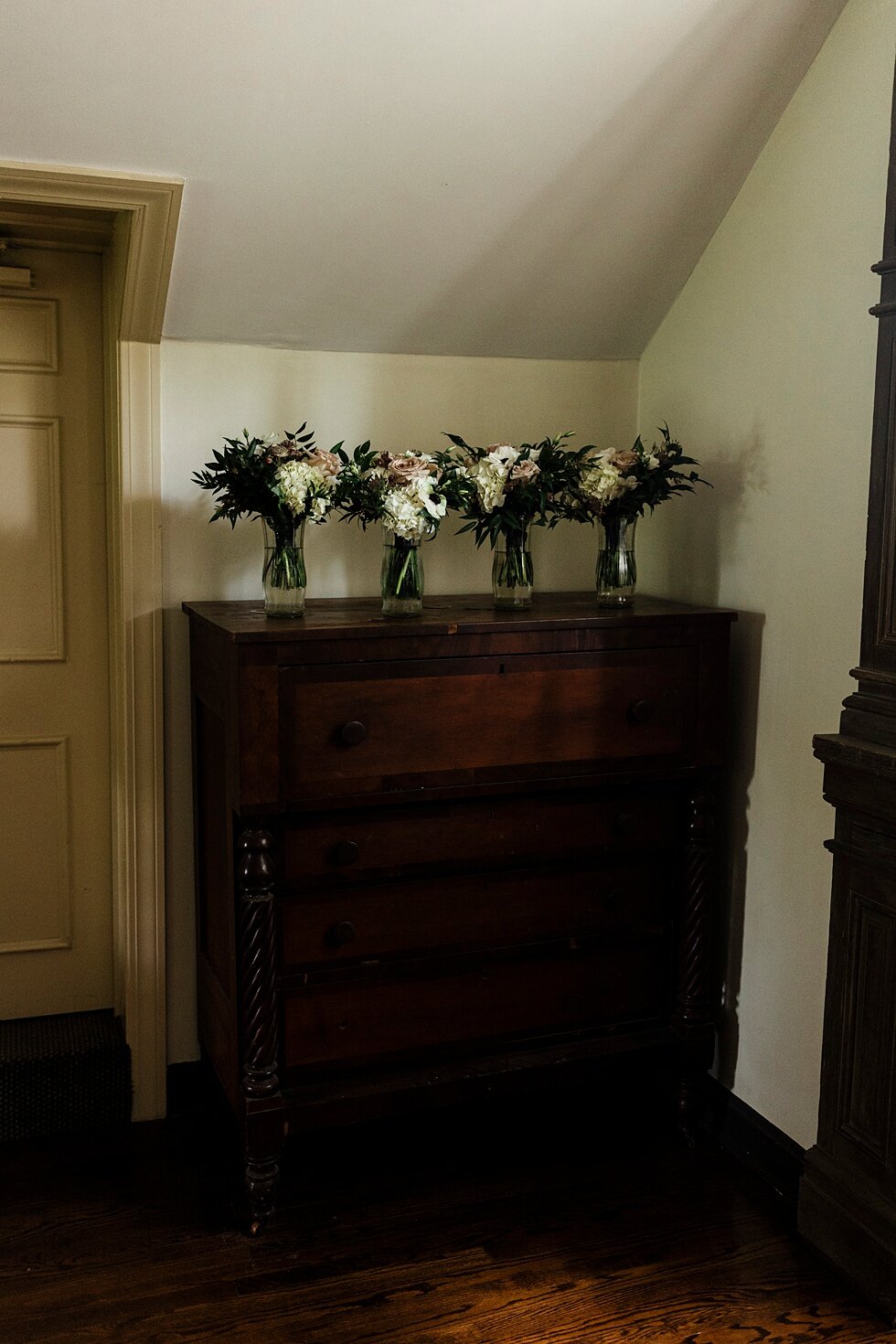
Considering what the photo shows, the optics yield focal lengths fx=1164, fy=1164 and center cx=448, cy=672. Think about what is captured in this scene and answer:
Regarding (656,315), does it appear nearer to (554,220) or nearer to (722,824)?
(554,220)

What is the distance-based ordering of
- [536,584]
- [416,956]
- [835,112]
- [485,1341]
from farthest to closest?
[536,584] < [416,956] < [835,112] < [485,1341]

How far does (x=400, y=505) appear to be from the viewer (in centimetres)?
224

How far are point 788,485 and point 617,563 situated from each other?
0.40m

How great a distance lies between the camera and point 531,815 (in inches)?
93.0

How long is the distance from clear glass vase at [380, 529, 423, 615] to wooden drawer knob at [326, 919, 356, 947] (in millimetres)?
617

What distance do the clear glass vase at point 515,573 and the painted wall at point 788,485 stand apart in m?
0.44

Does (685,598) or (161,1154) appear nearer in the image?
(161,1154)

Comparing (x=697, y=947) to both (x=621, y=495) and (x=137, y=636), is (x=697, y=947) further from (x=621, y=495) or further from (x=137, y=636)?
(x=137, y=636)

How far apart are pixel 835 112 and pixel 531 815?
4.77ft

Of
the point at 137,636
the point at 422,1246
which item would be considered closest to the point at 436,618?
the point at 137,636

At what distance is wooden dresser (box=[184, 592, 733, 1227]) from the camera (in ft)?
7.14

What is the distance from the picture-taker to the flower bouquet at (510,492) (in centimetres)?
238

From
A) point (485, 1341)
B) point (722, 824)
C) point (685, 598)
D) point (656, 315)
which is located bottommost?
point (485, 1341)

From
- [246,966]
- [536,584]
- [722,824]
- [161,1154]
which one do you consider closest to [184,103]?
[536,584]
